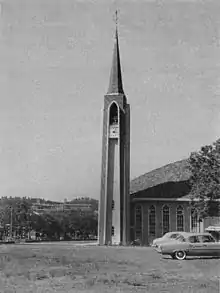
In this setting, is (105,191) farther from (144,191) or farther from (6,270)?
(6,270)

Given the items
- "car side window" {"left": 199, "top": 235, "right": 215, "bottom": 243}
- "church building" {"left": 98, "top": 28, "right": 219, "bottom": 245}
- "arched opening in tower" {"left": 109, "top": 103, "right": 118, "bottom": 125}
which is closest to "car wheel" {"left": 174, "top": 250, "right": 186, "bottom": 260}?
"car side window" {"left": 199, "top": 235, "right": 215, "bottom": 243}

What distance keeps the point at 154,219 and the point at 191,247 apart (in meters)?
36.9

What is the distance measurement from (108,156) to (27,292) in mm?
45486

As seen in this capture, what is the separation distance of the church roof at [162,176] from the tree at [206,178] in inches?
840

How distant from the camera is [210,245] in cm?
2317

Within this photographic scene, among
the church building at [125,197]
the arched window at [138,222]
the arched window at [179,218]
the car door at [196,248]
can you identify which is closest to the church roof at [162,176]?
the church building at [125,197]

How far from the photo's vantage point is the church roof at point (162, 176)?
64375mm

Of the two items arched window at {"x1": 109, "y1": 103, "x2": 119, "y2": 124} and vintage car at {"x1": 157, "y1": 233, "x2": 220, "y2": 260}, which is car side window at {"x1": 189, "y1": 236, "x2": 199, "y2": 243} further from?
arched window at {"x1": 109, "y1": 103, "x2": 119, "y2": 124}

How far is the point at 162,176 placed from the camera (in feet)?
218

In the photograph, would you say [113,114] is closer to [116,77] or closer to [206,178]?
[116,77]

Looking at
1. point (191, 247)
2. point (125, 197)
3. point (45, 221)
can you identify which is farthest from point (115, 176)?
point (191, 247)

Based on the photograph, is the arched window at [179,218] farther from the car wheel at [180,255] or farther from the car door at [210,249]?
the car wheel at [180,255]

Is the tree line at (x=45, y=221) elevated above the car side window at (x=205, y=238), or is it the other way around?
the tree line at (x=45, y=221)

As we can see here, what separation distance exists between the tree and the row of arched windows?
57.5 feet
